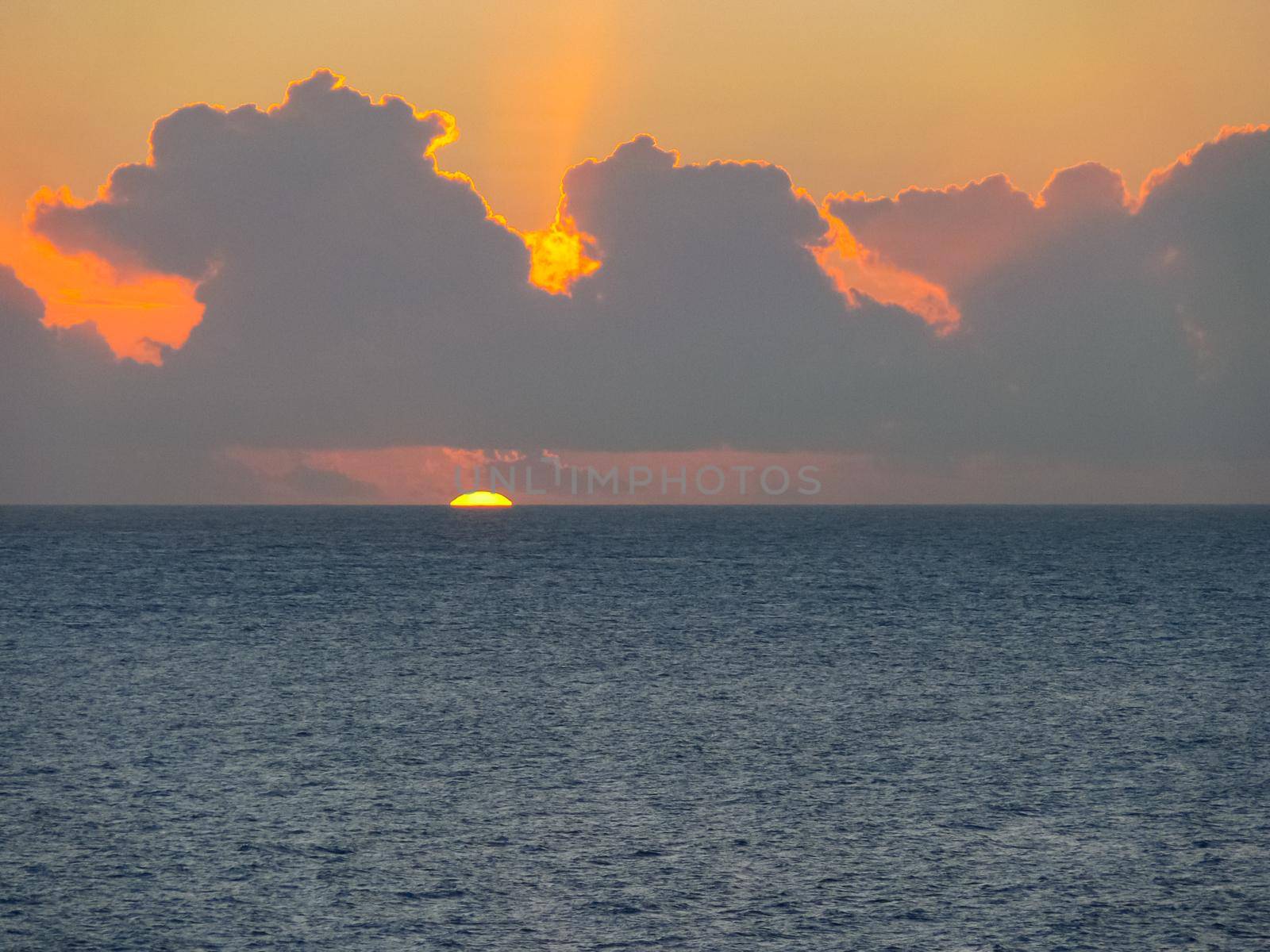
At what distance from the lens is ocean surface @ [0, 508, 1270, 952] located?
80.3ft

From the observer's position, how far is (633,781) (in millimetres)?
34625

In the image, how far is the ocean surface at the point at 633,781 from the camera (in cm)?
2448

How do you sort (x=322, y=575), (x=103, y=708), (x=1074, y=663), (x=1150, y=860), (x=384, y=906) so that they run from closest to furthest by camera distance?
Answer: (x=384, y=906) < (x=1150, y=860) < (x=103, y=708) < (x=1074, y=663) < (x=322, y=575)

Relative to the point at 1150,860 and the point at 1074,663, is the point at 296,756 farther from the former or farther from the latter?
the point at 1074,663

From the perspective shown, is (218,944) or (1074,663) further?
(1074,663)

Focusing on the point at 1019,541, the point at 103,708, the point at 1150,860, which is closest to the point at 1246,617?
the point at 1150,860

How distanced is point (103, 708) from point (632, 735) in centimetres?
1895

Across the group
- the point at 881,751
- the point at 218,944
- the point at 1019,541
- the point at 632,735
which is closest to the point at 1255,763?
the point at 881,751

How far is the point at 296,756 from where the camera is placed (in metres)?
37.8

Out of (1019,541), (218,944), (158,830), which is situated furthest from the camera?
(1019,541)

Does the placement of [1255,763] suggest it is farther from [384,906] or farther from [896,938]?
[384,906]

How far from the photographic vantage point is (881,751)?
38938 millimetres

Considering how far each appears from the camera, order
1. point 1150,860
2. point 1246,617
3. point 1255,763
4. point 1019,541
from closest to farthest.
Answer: point 1150,860, point 1255,763, point 1246,617, point 1019,541

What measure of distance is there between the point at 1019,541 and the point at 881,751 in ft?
529
